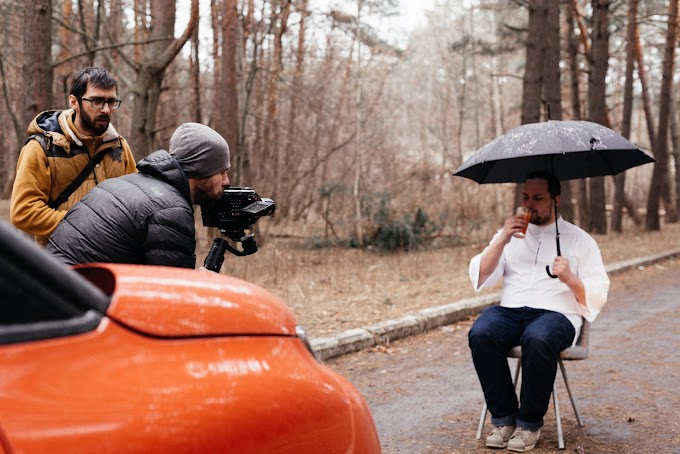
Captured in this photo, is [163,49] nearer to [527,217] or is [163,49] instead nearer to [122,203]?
[527,217]

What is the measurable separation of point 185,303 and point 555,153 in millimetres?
3361

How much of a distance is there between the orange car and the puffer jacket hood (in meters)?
1.22

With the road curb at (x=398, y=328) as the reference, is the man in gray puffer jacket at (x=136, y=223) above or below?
above

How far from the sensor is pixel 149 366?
63.0 inches

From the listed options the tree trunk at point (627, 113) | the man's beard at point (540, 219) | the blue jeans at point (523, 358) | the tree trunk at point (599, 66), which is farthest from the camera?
the tree trunk at point (627, 113)

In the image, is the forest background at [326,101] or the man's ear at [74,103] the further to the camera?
the forest background at [326,101]

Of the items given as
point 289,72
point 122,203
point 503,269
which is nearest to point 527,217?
point 503,269

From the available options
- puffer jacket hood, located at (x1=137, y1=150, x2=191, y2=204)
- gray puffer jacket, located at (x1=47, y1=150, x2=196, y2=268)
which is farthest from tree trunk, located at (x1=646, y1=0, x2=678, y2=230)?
gray puffer jacket, located at (x1=47, y1=150, x2=196, y2=268)

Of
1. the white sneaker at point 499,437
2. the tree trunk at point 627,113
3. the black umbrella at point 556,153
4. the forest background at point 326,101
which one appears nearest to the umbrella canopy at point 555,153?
the black umbrella at point 556,153

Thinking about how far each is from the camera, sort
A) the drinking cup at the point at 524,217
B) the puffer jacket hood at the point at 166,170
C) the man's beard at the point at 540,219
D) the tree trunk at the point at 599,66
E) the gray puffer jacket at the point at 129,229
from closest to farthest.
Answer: the gray puffer jacket at the point at 129,229 < the puffer jacket hood at the point at 166,170 < the drinking cup at the point at 524,217 < the man's beard at the point at 540,219 < the tree trunk at the point at 599,66

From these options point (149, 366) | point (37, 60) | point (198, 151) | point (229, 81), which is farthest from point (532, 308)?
point (229, 81)

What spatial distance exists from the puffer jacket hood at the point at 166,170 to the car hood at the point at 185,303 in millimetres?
1198

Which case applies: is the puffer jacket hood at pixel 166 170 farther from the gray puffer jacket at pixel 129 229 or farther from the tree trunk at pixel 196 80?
the tree trunk at pixel 196 80

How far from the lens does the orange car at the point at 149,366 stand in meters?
1.44
